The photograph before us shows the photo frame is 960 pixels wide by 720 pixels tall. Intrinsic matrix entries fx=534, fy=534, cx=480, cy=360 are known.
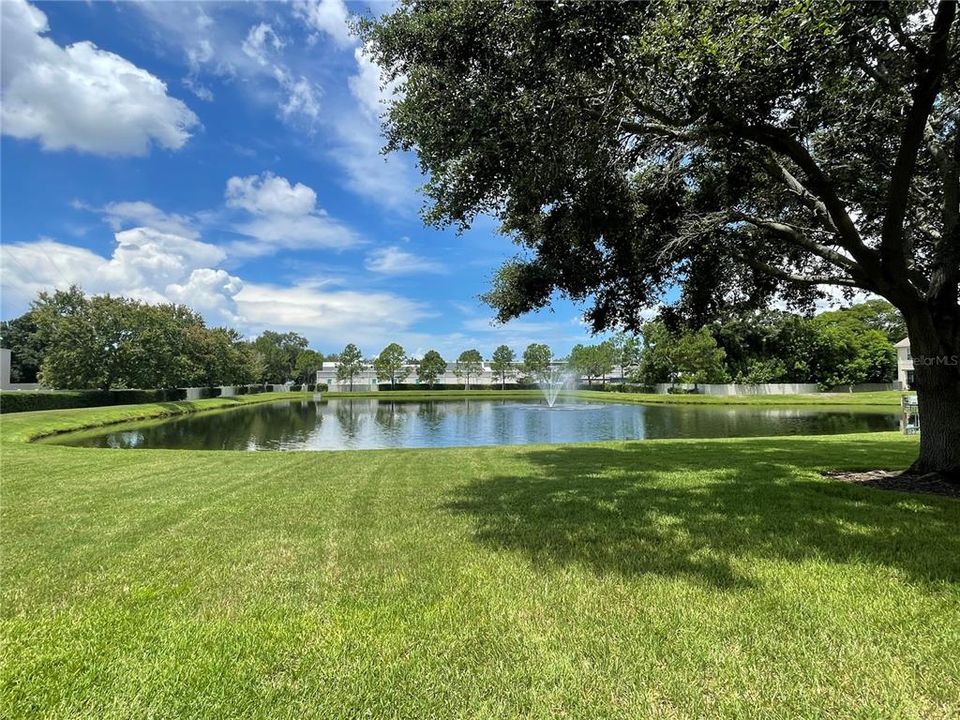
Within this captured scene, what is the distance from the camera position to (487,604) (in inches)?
138

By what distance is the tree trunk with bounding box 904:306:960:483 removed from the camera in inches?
290

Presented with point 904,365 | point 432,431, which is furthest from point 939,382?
point 904,365

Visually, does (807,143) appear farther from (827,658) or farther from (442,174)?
(827,658)

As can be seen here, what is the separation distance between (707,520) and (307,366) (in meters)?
97.0

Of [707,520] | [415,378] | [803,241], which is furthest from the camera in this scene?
[415,378]

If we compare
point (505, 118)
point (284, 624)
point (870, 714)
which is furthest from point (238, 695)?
point (505, 118)

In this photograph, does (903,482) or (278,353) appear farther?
(278,353)

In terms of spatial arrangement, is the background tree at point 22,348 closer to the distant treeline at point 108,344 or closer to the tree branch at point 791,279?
the distant treeline at point 108,344

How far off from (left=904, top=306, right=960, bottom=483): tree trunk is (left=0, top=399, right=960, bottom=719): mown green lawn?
1.75m

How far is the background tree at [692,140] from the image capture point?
501cm

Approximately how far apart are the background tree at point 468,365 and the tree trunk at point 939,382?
87996mm

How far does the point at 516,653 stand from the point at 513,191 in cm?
561

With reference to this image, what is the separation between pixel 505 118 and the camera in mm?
5680

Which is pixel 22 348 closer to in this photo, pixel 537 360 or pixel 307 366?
pixel 307 366
